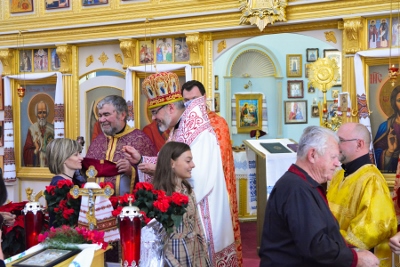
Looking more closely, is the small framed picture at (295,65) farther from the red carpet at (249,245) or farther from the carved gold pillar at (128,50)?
the carved gold pillar at (128,50)

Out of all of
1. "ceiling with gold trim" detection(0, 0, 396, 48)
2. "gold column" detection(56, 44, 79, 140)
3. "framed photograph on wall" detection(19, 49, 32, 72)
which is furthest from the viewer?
"framed photograph on wall" detection(19, 49, 32, 72)

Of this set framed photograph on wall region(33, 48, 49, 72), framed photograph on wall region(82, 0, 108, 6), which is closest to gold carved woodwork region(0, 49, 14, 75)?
framed photograph on wall region(33, 48, 49, 72)

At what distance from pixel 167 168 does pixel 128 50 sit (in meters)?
4.93

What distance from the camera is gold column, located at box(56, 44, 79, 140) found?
29.4ft

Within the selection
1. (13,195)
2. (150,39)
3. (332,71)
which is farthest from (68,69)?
(332,71)

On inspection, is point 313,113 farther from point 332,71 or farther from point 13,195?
point 13,195

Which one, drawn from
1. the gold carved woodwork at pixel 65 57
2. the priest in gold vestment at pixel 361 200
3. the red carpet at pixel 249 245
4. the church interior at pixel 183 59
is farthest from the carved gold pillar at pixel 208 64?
the priest in gold vestment at pixel 361 200

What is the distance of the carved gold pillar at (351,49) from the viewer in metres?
7.04

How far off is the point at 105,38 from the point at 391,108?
13.4 ft

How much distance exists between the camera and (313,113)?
1100 cm

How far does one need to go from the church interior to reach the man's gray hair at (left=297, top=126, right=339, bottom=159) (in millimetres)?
3055

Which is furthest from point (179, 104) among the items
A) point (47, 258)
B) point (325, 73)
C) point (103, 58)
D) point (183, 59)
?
point (103, 58)

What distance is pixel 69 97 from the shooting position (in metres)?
8.99

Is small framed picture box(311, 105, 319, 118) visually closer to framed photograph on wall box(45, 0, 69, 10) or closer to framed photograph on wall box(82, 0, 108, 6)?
framed photograph on wall box(82, 0, 108, 6)
